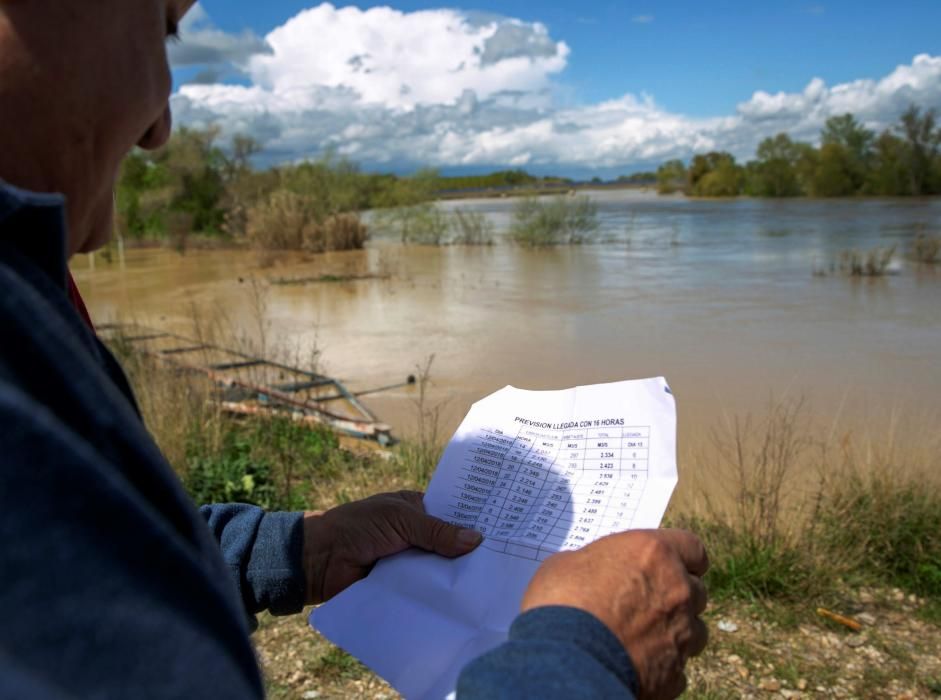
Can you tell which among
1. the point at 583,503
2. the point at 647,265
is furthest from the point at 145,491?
the point at 647,265

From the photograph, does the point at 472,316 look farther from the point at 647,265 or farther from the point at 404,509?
the point at 404,509

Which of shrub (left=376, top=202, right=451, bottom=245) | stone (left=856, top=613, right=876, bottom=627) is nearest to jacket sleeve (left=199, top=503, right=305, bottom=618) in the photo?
stone (left=856, top=613, right=876, bottom=627)

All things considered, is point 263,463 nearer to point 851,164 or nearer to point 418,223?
point 418,223

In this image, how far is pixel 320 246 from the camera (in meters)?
28.0

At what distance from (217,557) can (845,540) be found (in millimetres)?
3736

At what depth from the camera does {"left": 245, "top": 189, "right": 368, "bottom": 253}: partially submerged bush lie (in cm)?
2764

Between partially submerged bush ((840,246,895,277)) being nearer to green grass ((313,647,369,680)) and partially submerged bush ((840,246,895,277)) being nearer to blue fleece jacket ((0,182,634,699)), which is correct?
green grass ((313,647,369,680))

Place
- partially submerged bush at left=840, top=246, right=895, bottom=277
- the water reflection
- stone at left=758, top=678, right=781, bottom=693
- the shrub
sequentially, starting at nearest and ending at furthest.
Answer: stone at left=758, top=678, right=781, bottom=693
the water reflection
partially submerged bush at left=840, top=246, right=895, bottom=277
the shrub

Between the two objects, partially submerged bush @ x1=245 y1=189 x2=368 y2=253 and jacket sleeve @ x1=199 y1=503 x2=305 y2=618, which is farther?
partially submerged bush @ x1=245 y1=189 x2=368 y2=253

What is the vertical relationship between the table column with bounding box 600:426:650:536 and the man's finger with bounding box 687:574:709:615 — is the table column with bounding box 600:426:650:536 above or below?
above

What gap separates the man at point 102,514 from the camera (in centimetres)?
62

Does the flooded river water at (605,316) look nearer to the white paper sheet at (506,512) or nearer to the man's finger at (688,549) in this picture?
the white paper sheet at (506,512)

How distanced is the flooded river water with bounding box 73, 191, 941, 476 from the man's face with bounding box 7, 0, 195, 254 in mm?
6082

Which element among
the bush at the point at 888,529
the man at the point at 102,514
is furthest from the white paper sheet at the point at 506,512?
the bush at the point at 888,529
